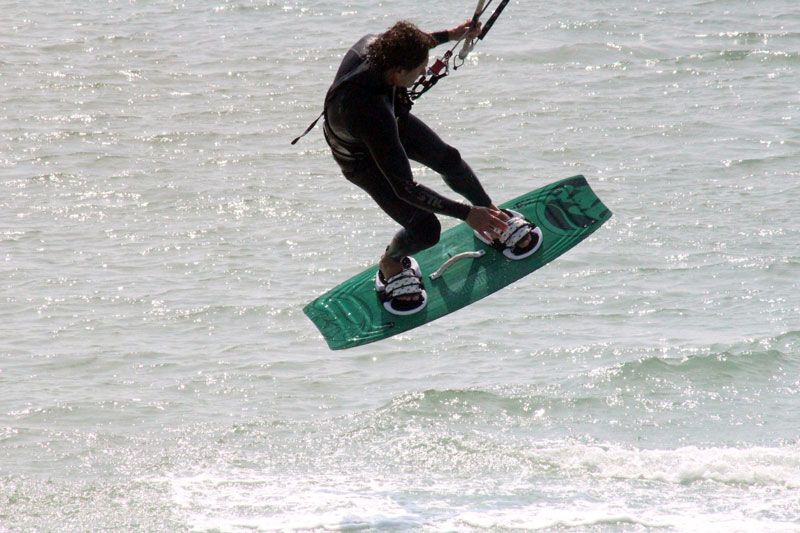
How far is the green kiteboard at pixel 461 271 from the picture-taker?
7.97 metres

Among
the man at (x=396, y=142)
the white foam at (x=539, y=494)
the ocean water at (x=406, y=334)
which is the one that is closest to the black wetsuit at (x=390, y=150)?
the man at (x=396, y=142)

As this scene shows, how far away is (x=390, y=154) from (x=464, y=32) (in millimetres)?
1126

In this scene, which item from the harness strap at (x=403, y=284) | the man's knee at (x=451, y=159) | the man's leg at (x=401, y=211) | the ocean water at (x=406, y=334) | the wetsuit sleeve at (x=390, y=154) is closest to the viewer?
the wetsuit sleeve at (x=390, y=154)

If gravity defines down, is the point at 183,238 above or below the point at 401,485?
above

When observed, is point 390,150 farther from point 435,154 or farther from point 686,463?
point 686,463

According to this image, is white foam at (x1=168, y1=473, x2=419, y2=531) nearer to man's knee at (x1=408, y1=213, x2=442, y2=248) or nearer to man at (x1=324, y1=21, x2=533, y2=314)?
man at (x1=324, y1=21, x2=533, y2=314)

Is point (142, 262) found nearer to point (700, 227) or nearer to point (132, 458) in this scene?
point (132, 458)

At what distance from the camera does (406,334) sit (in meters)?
10.8

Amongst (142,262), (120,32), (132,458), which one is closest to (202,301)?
(142,262)

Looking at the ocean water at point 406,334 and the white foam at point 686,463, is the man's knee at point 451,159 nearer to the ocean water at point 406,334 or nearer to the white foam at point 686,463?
the ocean water at point 406,334

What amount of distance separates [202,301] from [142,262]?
141 cm

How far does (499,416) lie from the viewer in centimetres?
895

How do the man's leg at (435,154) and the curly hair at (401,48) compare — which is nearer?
the curly hair at (401,48)

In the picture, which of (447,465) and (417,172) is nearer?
(447,465)
